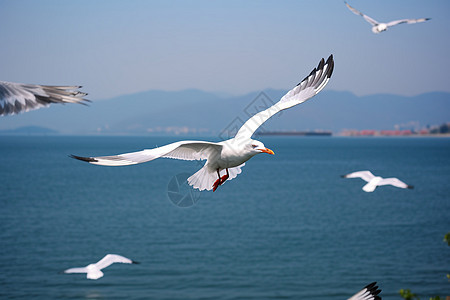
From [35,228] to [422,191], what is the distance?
72.3 m

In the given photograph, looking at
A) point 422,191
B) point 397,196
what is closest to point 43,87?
point 397,196

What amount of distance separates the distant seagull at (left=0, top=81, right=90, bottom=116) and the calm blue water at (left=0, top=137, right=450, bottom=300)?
2.97 m

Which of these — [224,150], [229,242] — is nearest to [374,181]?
[224,150]

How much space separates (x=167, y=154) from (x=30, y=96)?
1.78 meters

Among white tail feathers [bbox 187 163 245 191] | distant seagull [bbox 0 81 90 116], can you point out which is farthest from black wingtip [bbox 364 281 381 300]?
distant seagull [bbox 0 81 90 116]

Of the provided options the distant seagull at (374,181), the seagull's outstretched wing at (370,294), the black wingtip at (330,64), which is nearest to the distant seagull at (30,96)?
the black wingtip at (330,64)

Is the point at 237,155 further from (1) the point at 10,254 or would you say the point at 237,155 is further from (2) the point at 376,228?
(2) the point at 376,228

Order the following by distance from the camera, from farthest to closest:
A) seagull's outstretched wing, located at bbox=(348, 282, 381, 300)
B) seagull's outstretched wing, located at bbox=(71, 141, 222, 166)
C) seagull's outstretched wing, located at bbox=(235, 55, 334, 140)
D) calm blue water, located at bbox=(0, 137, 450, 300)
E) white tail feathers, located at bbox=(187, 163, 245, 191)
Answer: calm blue water, located at bbox=(0, 137, 450, 300)
seagull's outstretched wing, located at bbox=(348, 282, 381, 300)
seagull's outstretched wing, located at bbox=(235, 55, 334, 140)
white tail feathers, located at bbox=(187, 163, 245, 191)
seagull's outstretched wing, located at bbox=(71, 141, 222, 166)

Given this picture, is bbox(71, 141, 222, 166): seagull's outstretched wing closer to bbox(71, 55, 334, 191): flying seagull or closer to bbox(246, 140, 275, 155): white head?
bbox(71, 55, 334, 191): flying seagull

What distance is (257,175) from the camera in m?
132

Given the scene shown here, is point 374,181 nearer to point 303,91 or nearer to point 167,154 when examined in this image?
point 303,91

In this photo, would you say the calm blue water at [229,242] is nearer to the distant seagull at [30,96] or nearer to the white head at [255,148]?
the white head at [255,148]

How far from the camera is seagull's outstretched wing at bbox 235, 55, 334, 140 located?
830cm

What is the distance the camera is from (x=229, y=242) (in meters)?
53.2
